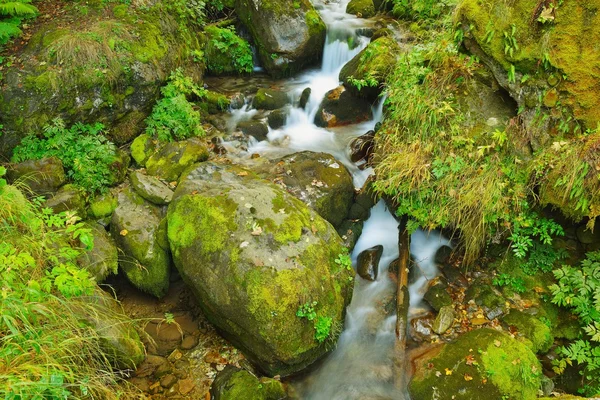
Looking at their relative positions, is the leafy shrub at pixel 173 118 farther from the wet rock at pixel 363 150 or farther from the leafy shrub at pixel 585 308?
the leafy shrub at pixel 585 308

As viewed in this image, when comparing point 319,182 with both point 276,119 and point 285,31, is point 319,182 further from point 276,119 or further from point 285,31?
point 285,31

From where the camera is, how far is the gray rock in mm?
5238

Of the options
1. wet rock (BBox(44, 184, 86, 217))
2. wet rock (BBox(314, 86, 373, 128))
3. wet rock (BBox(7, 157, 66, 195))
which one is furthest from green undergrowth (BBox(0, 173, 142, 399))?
wet rock (BBox(314, 86, 373, 128))

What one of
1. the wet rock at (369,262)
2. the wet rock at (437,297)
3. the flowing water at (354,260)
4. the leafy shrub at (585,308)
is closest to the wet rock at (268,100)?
the flowing water at (354,260)

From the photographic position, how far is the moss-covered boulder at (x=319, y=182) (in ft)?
20.4

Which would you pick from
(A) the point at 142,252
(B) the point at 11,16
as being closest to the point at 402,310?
(A) the point at 142,252

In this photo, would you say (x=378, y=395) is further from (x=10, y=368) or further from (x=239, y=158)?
(x=239, y=158)

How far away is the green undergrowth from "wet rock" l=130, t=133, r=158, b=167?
2.53 meters

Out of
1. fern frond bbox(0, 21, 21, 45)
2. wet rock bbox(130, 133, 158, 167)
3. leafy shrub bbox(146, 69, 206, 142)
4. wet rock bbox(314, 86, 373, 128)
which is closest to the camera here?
fern frond bbox(0, 21, 21, 45)

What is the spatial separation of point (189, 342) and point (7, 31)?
564 cm

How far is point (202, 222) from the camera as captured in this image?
5.02 m

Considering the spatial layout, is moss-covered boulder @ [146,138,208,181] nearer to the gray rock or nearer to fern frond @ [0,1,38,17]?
fern frond @ [0,1,38,17]

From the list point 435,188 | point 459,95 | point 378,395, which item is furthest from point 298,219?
point 459,95

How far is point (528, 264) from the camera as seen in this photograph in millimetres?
5461
